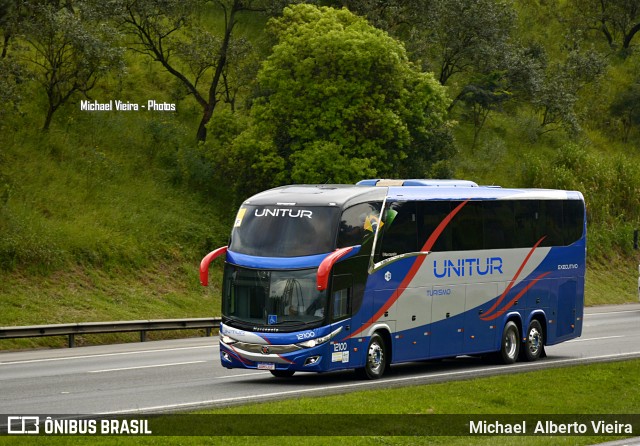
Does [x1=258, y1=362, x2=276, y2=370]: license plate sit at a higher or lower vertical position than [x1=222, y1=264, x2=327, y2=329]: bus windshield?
lower

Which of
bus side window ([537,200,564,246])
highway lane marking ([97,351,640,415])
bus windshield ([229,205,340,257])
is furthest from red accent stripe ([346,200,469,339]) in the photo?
bus side window ([537,200,564,246])

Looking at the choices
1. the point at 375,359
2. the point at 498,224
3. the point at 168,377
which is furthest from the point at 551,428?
the point at 498,224

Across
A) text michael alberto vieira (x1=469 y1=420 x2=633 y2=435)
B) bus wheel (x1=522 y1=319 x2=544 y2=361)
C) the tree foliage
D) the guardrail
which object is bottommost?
the guardrail

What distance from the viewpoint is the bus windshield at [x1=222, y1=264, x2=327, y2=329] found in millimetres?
20125

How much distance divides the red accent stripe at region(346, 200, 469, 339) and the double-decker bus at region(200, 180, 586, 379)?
3 centimetres

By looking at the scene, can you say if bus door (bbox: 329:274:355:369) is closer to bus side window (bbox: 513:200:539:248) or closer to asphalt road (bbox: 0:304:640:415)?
asphalt road (bbox: 0:304:640:415)

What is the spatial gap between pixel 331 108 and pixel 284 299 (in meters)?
22.0

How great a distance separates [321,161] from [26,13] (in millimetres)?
11444

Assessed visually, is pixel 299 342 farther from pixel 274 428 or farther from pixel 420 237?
pixel 274 428

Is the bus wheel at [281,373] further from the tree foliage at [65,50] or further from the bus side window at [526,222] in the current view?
the tree foliage at [65,50]

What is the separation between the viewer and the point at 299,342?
2008 centimetres

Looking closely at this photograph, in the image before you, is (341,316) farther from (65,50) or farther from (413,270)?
(65,50)

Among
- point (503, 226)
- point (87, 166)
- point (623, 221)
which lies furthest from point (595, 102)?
point (503, 226)

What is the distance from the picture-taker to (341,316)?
20500mm
